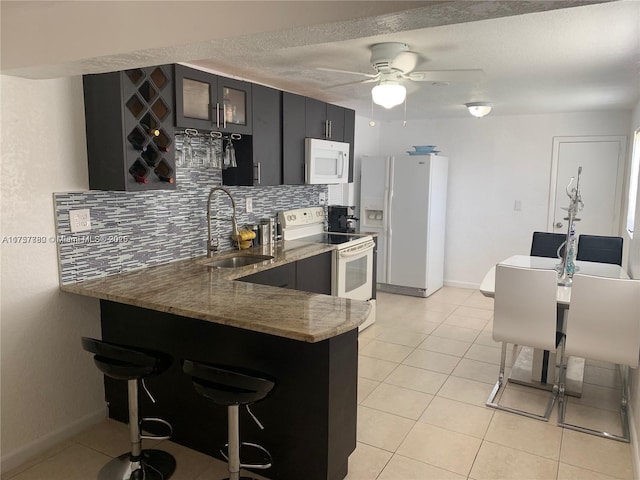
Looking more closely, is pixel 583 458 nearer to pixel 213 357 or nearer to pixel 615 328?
pixel 615 328

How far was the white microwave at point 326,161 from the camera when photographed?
411cm

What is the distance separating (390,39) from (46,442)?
9.40 ft

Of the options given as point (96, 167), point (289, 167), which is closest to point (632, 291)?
point (289, 167)

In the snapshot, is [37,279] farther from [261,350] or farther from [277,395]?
[277,395]

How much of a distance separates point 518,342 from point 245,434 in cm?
186

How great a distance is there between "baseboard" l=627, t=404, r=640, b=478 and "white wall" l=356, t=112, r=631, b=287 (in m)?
3.17

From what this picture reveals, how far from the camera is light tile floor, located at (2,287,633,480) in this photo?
2385 mm

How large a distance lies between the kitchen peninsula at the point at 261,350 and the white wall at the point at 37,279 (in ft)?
0.60

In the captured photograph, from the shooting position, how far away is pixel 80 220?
2574 mm

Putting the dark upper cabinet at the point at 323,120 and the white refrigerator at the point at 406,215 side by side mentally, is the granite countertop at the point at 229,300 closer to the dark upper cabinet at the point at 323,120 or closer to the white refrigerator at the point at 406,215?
the dark upper cabinet at the point at 323,120

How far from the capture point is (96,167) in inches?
101

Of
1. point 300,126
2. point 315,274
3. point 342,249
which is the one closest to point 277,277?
point 315,274

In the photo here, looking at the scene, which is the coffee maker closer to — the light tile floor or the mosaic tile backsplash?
the mosaic tile backsplash

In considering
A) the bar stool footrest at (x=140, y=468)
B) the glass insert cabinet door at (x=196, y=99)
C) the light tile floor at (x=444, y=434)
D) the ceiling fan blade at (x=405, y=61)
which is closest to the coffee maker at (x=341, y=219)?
the light tile floor at (x=444, y=434)
